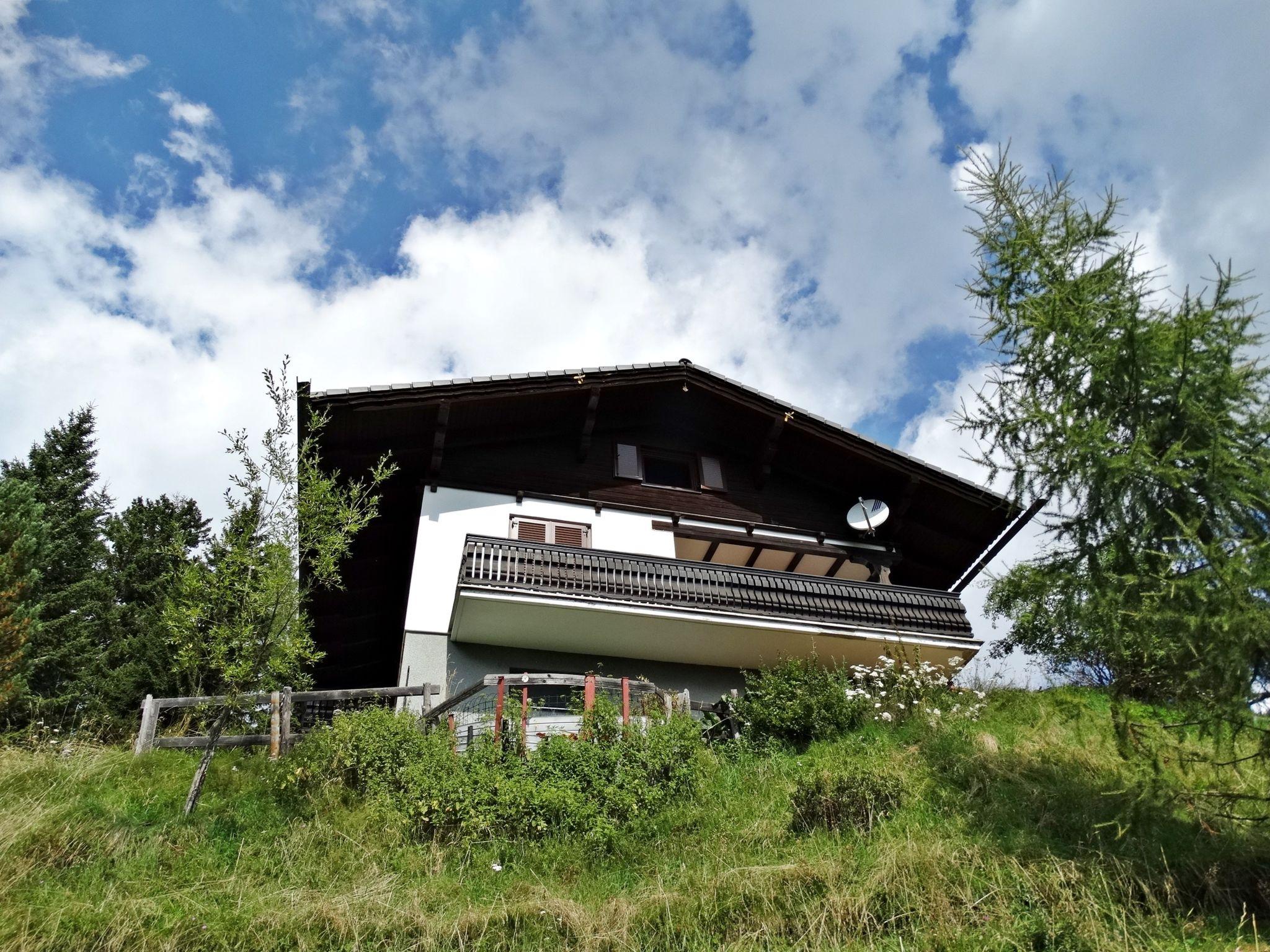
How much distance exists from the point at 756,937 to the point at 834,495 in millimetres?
14777

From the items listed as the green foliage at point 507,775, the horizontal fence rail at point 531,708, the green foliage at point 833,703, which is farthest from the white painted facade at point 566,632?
the green foliage at point 507,775

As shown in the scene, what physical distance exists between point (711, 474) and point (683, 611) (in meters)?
5.43

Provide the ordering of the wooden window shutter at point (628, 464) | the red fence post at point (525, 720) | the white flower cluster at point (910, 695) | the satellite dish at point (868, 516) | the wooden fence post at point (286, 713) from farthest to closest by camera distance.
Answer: the satellite dish at point (868, 516), the wooden window shutter at point (628, 464), the white flower cluster at point (910, 695), the wooden fence post at point (286, 713), the red fence post at point (525, 720)

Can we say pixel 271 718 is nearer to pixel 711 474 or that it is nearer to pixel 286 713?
pixel 286 713

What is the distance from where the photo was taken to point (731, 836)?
9.20m

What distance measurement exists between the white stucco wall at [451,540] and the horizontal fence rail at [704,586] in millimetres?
1577

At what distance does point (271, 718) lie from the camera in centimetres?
1237

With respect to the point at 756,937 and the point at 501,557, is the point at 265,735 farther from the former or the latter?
the point at 756,937

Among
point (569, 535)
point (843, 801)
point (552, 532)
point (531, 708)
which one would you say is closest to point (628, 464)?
point (569, 535)

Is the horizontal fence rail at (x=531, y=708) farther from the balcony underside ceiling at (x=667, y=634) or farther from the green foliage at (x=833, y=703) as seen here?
the balcony underside ceiling at (x=667, y=634)

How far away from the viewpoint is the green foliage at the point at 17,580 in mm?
16250

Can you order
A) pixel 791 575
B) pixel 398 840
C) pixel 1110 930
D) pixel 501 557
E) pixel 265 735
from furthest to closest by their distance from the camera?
pixel 791 575
pixel 501 557
pixel 265 735
pixel 398 840
pixel 1110 930

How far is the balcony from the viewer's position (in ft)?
49.0


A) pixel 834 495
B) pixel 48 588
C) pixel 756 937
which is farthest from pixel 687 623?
pixel 48 588
